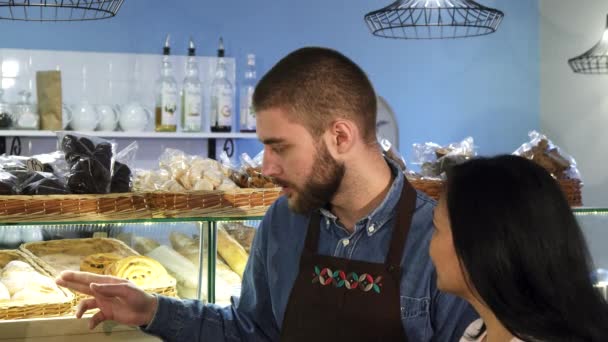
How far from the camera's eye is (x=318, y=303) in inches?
69.6

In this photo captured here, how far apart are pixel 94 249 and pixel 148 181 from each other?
28 centimetres

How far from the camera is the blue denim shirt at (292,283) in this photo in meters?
1.70

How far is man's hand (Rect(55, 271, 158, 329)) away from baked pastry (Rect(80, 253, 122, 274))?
38cm

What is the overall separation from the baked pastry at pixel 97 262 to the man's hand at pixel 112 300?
379mm

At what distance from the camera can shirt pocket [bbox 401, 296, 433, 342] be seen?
170 centimetres

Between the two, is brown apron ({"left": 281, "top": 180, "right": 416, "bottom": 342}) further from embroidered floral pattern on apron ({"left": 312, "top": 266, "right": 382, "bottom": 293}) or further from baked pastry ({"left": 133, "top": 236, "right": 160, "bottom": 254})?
baked pastry ({"left": 133, "top": 236, "right": 160, "bottom": 254})

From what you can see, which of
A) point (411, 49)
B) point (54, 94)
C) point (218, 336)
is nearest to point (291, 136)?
point (218, 336)

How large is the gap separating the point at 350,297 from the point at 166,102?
353 cm

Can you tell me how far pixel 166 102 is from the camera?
200 inches


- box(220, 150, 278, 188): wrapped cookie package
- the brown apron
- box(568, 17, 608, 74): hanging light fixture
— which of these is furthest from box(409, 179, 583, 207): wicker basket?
box(568, 17, 608, 74): hanging light fixture

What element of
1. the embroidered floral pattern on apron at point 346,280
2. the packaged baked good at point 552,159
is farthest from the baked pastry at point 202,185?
the packaged baked good at point 552,159

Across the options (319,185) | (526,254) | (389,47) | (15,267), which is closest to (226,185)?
(15,267)

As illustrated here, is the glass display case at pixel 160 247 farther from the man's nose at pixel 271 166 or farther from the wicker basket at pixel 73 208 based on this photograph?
the man's nose at pixel 271 166

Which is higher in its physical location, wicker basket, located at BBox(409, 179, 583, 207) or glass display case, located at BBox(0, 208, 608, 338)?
wicker basket, located at BBox(409, 179, 583, 207)
